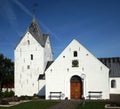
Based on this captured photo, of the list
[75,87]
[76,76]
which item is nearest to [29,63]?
[76,76]

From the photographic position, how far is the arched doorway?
108ft

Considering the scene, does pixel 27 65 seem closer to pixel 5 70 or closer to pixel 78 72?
pixel 78 72

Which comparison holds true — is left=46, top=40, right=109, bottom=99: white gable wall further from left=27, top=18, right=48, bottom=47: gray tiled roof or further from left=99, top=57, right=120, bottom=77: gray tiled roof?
left=27, top=18, right=48, bottom=47: gray tiled roof

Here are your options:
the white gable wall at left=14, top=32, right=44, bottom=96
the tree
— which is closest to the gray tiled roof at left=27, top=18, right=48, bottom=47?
the white gable wall at left=14, top=32, right=44, bottom=96

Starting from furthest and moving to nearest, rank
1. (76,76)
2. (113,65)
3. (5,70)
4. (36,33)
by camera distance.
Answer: (5,70) < (36,33) < (113,65) < (76,76)

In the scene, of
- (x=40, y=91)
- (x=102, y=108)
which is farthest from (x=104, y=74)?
(x=40, y=91)

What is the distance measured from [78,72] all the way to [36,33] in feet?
53.0

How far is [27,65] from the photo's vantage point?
142ft

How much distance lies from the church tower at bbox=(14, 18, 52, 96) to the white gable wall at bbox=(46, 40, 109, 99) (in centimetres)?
990

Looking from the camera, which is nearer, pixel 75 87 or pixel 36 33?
pixel 75 87

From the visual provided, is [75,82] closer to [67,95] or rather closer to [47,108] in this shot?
[67,95]

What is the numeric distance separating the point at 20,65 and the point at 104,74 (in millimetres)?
17959

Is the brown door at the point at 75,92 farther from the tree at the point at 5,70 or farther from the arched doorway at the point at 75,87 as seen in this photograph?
the tree at the point at 5,70

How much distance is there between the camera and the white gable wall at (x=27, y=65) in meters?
42.8
